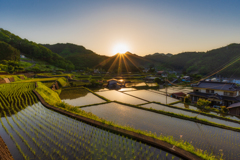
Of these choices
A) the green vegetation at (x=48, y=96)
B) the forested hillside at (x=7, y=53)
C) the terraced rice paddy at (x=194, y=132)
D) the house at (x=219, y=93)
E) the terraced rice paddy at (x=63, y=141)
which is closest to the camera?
the terraced rice paddy at (x=63, y=141)

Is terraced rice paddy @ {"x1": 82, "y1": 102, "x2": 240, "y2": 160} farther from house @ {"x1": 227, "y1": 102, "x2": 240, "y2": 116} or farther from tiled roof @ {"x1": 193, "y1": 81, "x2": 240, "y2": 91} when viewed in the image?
tiled roof @ {"x1": 193, "y1": 81, "x2": 240, "y2": 91}

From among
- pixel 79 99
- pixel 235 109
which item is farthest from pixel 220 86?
pixel 79 99

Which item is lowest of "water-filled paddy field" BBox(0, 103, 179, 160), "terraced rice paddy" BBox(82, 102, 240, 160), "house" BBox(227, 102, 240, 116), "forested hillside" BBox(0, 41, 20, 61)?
"house" BBox(227, 102, 240, 116)

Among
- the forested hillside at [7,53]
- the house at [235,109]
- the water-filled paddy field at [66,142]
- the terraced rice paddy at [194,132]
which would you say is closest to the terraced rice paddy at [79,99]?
the terraced rice paddy at [194,132]

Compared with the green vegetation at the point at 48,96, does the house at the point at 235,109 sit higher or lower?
lower

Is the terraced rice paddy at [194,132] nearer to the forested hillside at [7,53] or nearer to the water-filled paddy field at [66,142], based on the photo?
the water-filled paddy field at [66,142]

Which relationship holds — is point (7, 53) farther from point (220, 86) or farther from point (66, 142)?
point (220, 86)

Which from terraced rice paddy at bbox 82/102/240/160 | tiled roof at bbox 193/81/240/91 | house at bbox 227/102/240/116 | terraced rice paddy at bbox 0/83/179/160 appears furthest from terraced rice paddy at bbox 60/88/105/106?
tiled roof at bbox 193/81/240/91
